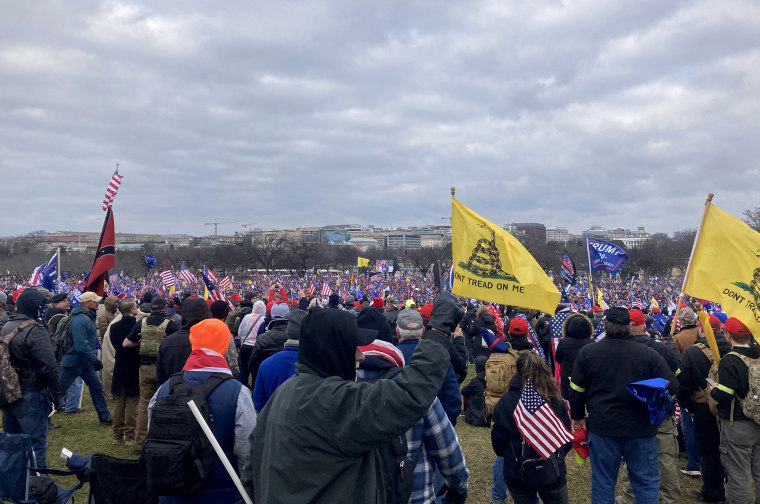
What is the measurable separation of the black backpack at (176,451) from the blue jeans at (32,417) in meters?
3.27

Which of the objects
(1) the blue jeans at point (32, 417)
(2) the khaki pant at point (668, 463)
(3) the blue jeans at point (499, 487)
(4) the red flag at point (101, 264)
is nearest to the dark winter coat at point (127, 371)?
(1) the blue jeans at point (32, 417)

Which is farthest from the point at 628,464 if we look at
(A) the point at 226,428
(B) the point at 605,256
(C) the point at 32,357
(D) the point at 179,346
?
(B) the point at 605,256

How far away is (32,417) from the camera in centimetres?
554

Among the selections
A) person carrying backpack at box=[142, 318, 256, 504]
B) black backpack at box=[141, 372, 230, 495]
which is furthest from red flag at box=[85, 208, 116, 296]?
black backpack at box=[141, 372, 230, 495]

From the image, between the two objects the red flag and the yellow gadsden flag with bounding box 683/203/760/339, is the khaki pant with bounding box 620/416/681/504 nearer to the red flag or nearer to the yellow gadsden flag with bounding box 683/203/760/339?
the yellow gadsden flag with bounding box 683/203/760/339

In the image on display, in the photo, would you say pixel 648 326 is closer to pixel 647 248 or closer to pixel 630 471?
pixel 630 471

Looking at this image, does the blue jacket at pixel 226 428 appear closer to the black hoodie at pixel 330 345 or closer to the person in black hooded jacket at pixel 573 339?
the black hoodie at pixel 330 345

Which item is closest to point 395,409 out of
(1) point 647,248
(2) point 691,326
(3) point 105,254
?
(2) point 691,326

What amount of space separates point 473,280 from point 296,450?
16.0 ft

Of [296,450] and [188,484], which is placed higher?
[296,450]

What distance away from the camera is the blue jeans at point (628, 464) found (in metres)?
4.35

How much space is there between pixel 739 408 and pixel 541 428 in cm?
233

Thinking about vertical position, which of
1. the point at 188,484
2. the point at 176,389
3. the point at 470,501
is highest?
the point at 176,389

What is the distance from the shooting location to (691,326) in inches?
260
